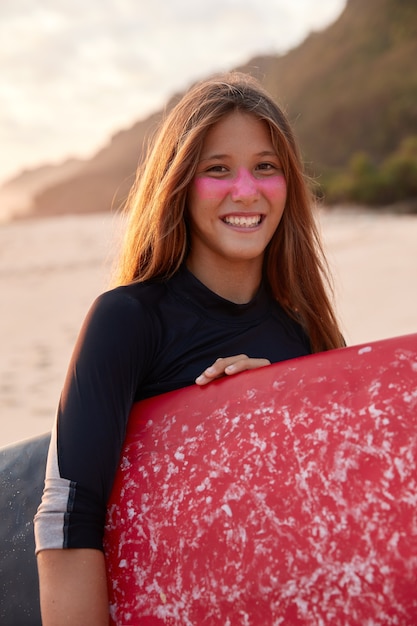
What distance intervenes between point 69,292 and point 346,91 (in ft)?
105

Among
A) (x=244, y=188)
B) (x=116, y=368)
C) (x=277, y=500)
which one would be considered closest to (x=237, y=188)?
(x=244, y=188)

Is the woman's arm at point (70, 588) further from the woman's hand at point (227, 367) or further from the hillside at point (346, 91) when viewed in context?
the hillside at point (346, 91)

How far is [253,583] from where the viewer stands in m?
1.42

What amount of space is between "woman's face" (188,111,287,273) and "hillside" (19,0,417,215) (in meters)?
21.2

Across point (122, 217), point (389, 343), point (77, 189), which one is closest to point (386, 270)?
point (122, 217)

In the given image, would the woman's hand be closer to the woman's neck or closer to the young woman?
the young woman

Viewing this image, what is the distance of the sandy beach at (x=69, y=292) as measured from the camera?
513 centimetres

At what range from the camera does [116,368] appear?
159 cm

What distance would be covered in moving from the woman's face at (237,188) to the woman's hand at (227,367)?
0.99 ft

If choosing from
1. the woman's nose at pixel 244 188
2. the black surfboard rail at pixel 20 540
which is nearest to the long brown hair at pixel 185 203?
the woman's nose at pixel 244 188

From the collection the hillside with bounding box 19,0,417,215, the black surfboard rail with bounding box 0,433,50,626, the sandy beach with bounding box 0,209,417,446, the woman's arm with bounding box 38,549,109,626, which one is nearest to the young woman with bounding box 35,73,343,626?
the woman's arm with bounding box 38,549,109,626

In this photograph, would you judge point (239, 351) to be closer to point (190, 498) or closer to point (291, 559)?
point (190, 498)

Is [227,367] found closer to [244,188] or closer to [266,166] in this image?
[244,188]

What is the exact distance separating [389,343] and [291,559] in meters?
0.49
